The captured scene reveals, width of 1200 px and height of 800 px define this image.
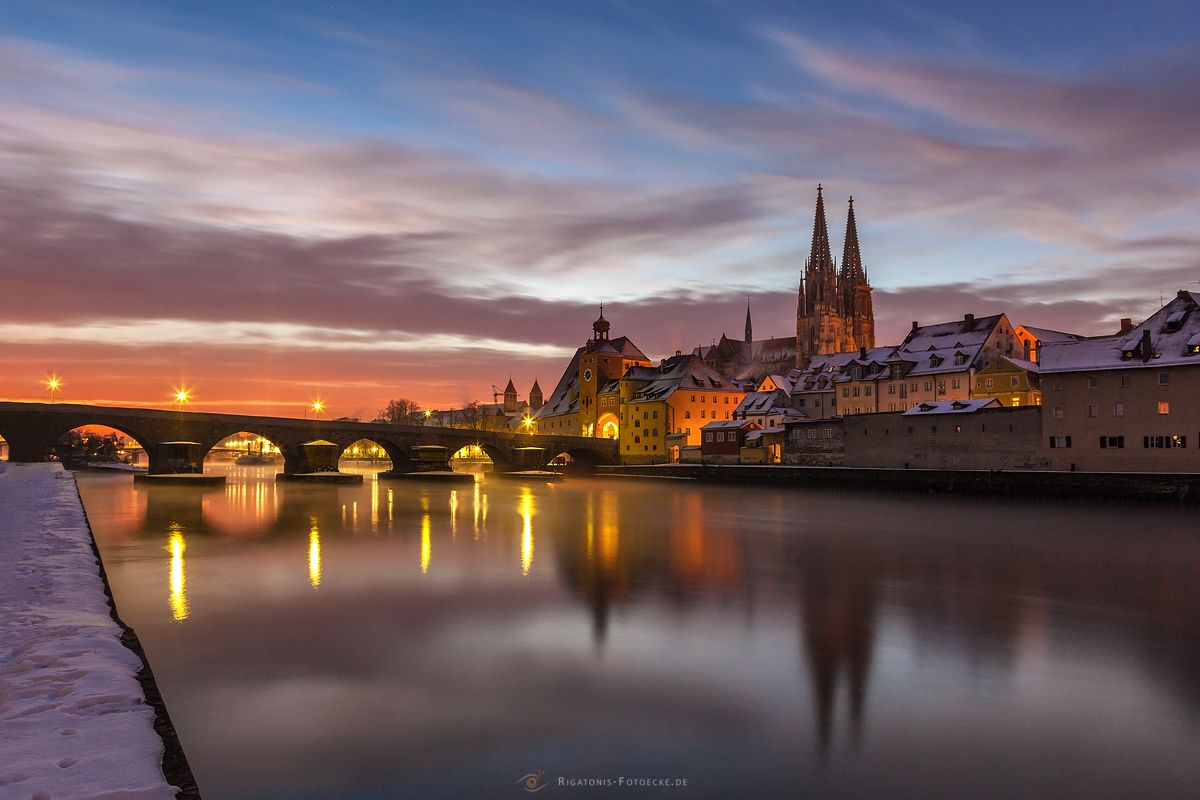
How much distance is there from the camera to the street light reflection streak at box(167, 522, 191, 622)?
45.9 feet

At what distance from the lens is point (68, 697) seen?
6707 millimetres

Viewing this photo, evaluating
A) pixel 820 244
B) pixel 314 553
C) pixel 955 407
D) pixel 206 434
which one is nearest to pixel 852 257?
pixel 820 244

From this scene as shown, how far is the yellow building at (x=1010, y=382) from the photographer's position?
68625 mm

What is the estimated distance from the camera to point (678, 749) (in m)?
7.85

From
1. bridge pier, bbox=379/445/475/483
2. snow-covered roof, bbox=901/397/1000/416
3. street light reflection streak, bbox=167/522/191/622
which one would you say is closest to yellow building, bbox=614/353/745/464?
bridge pier, bbox=379/445/475/483

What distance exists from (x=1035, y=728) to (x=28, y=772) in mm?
8996

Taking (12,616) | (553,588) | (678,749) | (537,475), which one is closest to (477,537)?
(553,588)

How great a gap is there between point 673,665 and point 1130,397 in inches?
1941

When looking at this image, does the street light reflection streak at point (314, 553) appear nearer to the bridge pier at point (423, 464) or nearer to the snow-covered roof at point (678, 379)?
the bridge pier at point (423, 464)

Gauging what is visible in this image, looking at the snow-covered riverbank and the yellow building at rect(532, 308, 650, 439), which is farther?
the yellow building at rect(532, 308, 650, 439)

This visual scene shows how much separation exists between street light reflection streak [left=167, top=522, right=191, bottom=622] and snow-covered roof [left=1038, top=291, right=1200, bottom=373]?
51.1m

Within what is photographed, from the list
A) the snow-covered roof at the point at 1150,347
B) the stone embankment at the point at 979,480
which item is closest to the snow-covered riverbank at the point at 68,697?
the stone embankment at the point at 979,480

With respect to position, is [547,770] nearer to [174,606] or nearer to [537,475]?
[174,606]

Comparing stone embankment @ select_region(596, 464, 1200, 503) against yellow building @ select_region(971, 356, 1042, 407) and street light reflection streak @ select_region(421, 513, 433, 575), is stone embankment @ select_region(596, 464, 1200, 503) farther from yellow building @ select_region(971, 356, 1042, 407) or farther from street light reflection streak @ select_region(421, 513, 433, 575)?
street light reflection streak @ select_region(421, 513, 433, 575)
